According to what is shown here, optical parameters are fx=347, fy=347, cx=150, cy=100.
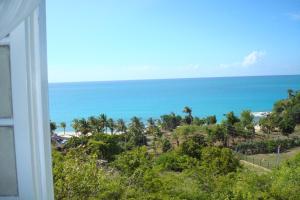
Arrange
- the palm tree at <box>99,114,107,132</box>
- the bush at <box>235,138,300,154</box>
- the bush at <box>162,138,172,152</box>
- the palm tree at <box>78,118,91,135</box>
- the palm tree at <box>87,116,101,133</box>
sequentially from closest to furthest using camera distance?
the bush at <box>162,138,172,152</box>, the bush at <box>235,138,300,154</box>, the palm tree at <box>78,118,91,135</box>, the palm tree at <box>87,116,101,133</box>, the palm tree at <box>99,114,107,132</box>

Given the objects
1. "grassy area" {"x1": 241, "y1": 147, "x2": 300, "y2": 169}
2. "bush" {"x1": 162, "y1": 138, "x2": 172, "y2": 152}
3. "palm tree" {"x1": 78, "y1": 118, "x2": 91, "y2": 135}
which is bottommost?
"grassy area" {"x1": 241, "y1": 147, "x2": 300, "y2": 169}

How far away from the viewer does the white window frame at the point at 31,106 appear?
4.27 ft

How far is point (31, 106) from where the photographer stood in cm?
133

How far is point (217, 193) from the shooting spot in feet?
17.9

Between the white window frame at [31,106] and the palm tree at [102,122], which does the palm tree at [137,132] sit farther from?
the white window frame at [31,106]

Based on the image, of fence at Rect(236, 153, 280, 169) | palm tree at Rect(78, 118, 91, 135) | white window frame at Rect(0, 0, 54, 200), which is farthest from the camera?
palm tree at Rect(78, 118, 91, 135)

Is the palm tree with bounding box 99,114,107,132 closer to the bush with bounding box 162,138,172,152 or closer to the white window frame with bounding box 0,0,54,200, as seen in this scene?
the bush with bounding box 162,138,172,152

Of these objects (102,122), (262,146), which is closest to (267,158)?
(262,146)

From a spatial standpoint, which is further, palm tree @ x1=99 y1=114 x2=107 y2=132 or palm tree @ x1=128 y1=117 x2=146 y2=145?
palm tree @ x1=99 y1=114 x2=107 y2=132

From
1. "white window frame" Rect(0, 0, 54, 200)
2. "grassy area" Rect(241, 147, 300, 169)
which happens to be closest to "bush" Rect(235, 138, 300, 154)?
"grassy area" Rect(241, 147, 300, 169)

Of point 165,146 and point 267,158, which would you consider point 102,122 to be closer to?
point 165,146

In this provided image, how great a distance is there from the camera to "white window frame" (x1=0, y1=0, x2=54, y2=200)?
1.30 meters

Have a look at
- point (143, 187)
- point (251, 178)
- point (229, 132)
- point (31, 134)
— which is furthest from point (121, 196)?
point (229, 132)

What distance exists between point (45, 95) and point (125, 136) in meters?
19.9
